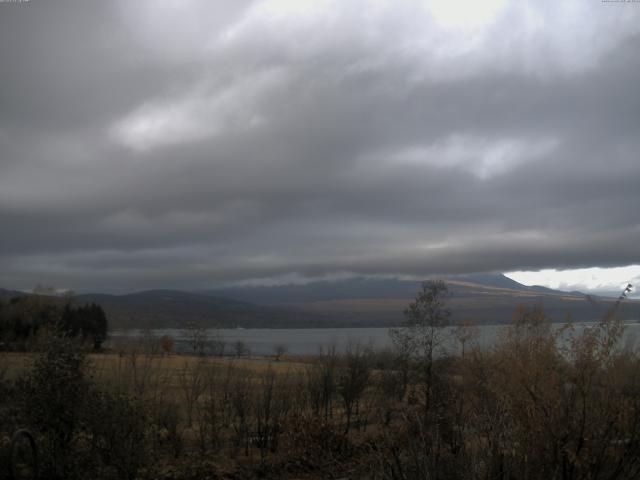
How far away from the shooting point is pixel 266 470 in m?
17.2

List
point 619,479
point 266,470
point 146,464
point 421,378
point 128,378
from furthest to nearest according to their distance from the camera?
point 421,378, point 128,378, point 266,470, point 146,464, point 619,479

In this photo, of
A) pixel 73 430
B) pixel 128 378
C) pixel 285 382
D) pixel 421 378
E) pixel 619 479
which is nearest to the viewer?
pixel 619 479

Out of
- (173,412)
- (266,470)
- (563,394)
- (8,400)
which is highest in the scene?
(563,394)

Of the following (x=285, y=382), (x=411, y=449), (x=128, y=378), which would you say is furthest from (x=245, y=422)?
(x=411, y=449)

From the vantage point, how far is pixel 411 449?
7.90 metres

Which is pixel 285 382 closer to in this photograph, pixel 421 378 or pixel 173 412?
pixel 173 412

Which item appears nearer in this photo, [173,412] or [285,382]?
[173,412]

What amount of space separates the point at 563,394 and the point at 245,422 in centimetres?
1368

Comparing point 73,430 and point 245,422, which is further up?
point 73,430

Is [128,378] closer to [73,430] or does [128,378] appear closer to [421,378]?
[73,430]

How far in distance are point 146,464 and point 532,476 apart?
8.19 m

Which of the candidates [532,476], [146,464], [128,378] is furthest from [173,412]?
[532,476]

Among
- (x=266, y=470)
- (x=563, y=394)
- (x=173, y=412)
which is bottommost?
(x=266, y=470)

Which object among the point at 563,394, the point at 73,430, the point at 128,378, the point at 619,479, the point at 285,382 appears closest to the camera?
the point at 619,479
